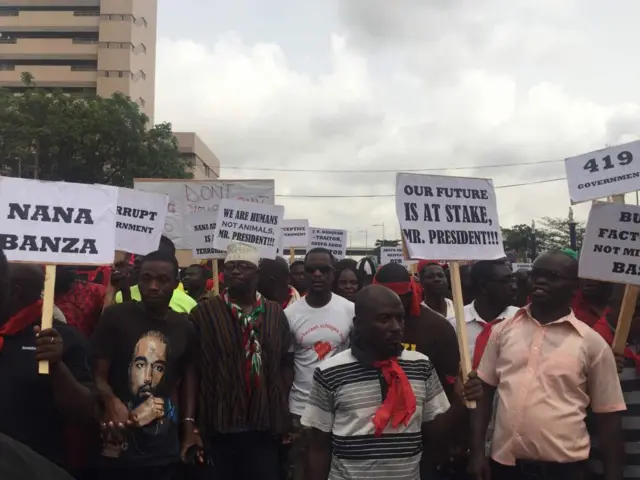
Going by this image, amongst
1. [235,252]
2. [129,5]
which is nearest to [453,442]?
[235,252]

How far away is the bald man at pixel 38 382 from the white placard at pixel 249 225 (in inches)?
132

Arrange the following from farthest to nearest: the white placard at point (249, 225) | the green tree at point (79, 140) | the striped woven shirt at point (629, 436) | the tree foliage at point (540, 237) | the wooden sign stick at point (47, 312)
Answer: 1. the tree foliage at point (540, 237)
2. the green tree at point (79, 140)
3. the white placard at point (249, 225)
4. the striped woven shirt at point (629, 436)
5. the wooden sign stick at point (47, 312)

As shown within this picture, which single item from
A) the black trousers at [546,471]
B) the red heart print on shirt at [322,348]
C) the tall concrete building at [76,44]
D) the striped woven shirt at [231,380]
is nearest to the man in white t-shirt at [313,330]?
the red heart print on shirt at [322,348]

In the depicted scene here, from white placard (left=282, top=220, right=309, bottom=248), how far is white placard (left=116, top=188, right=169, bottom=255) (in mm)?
5915

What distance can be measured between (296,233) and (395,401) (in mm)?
8797

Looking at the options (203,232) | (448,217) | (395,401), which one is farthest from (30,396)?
(203,232)

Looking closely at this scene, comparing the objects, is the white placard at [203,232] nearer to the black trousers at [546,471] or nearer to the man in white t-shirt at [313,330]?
the man in white t-shirt at [313,330]

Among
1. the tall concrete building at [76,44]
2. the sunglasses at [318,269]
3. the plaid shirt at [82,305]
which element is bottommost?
the plaid shirt at [82,305]

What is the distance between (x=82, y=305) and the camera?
4.70 meters

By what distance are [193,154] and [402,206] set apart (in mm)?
52819

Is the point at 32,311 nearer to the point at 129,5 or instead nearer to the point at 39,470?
the point at 39,470

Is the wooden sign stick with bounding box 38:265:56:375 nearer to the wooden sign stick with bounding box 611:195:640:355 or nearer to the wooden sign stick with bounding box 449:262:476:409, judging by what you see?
the wooden sign stick with bounding box 449:262:476:409

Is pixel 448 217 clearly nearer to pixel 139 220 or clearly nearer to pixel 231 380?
pixel 231 380

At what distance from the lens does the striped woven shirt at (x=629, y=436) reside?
133 inches
